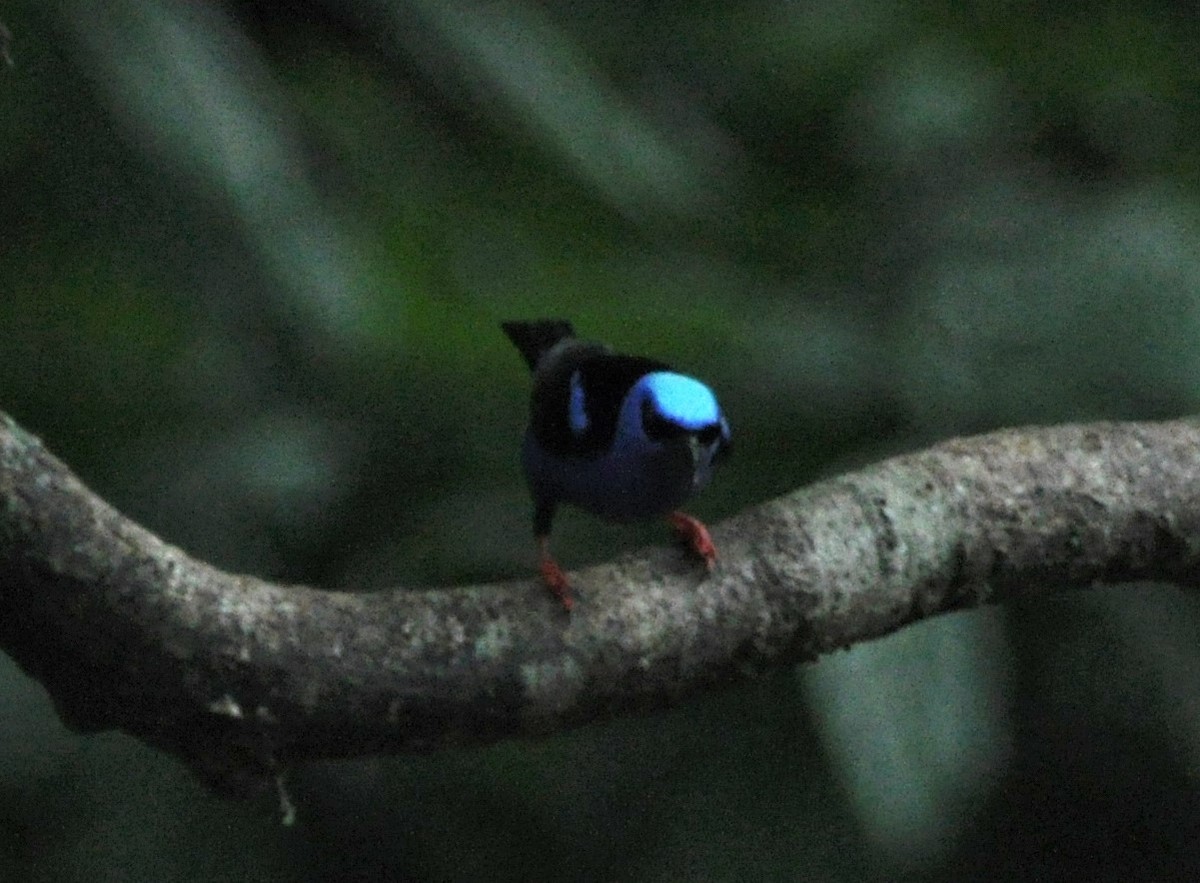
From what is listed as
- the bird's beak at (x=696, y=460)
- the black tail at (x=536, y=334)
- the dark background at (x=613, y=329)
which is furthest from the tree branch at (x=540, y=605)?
the black tail at (x=536, y=334)

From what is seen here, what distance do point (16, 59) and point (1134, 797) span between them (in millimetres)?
2658

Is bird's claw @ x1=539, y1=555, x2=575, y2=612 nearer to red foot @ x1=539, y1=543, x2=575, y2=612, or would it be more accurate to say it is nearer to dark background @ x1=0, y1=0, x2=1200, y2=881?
red foot @ x1=539, y1=543, x2=575, y2=612

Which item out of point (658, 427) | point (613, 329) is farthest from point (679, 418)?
point (613, 329)

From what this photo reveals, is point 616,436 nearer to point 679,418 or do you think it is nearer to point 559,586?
point 679,418

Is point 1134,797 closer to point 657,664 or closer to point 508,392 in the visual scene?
point 508,392

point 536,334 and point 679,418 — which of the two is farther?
point 536,334

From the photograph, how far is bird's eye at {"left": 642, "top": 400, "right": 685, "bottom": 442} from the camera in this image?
10.7 ft

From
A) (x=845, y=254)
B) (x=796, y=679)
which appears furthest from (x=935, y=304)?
(x=796, y=679)

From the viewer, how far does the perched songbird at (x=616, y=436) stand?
3279 mm

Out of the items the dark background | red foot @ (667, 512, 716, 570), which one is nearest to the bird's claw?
red foot @ (667, 512, 716, 570)

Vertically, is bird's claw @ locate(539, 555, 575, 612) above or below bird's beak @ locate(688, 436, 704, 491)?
below

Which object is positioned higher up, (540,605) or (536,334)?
(536,334)

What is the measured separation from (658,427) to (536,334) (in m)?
0.41

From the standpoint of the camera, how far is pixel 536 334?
3.60m
